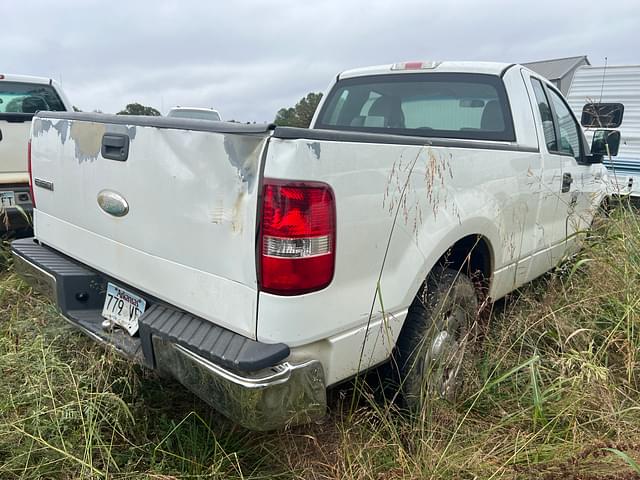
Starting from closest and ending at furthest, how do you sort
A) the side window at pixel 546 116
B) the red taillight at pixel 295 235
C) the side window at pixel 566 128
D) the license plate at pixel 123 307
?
1. the red taillight at pixel 295 235
2. the license plate at pixel 123 307
3. the side window at pixel 546 116
4. the side window at pixel 566 128

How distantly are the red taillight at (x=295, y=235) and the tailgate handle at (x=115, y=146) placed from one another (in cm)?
78

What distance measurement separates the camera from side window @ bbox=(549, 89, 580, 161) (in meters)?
3.85

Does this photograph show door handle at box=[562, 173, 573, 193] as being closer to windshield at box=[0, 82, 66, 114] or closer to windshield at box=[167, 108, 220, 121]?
windshield at box=[0, 82, 66, 114]

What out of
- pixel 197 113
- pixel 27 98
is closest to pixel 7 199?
pixel 27 98

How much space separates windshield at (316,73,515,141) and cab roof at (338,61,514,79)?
37mm

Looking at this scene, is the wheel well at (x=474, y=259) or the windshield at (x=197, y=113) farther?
the windshield at (x=197, y=113)

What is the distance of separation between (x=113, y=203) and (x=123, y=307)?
49 cm

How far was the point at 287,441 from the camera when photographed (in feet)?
7.54

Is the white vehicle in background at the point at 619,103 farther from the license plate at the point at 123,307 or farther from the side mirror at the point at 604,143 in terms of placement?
the license plate at the point at 123,307

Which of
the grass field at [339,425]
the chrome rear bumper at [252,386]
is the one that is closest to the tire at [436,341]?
the grass field at [339,425]

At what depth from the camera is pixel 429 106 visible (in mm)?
3553

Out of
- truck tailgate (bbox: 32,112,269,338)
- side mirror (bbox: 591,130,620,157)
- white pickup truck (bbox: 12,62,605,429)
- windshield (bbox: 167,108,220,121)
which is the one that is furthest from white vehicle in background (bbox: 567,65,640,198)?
windshield (bbox: 167,108,220,121)

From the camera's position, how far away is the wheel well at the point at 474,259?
2686 mm

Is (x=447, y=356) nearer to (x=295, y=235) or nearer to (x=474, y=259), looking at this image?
(x=474, y=259)
